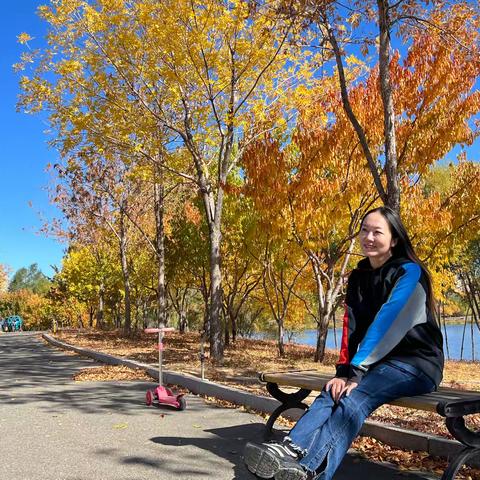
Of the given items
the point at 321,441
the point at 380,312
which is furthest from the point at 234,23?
the point at 321,441

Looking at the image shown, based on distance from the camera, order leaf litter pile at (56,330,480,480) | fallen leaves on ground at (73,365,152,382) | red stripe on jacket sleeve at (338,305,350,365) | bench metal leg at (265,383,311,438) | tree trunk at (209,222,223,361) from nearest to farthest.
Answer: red stripe on jacket sleeve at (338,305,350,365) → leaf litter pile at (56,330,480,480) → bench metal leg at (265,383,311,438) → fallen leaves on ground at (73,365,152,382) → tree trunk at (209,222,223,361)

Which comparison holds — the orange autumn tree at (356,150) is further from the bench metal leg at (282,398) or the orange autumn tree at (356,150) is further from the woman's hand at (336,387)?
the woman's hand at (336,387)

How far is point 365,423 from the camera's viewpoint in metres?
4.66

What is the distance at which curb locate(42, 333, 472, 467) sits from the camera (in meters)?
4.00

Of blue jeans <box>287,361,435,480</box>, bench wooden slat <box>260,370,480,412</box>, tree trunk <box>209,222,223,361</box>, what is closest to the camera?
blue jeans <box>287,361,435,480</box>

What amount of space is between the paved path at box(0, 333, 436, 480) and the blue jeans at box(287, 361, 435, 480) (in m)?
0.97

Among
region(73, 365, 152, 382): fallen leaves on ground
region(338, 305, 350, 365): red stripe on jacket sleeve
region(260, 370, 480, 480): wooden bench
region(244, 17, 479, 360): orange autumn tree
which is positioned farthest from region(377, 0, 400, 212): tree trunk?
region(73, 365, 152, 382): fallen leaves on ground

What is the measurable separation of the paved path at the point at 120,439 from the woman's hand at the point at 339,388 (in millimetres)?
1013

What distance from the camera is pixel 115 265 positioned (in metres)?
29.1

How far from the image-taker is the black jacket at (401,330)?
3.15m

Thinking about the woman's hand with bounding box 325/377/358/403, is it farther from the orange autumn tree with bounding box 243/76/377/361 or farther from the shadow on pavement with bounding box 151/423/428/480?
the orange autumn tree with bounding box 243/76/377/361

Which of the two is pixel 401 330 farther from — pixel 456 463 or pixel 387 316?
pixel 456 463

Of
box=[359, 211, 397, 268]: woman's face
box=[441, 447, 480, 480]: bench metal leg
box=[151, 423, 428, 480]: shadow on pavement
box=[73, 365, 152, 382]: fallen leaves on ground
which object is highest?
box=[359, 211, 397, 268]: woman's face

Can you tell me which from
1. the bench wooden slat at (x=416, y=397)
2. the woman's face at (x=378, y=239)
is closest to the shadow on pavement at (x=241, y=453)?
the bench wooden slat at (x=416, y=397)
